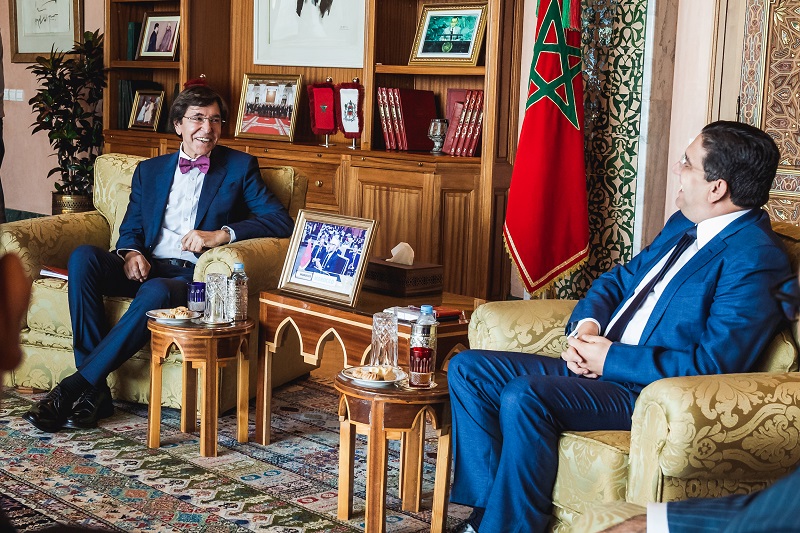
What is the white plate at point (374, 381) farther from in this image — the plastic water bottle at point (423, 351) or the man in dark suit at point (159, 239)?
the man in dark suit at point (159, 239)

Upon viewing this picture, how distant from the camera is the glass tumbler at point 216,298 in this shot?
10.8 ft

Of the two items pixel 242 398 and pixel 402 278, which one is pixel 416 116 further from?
pixel 242 398

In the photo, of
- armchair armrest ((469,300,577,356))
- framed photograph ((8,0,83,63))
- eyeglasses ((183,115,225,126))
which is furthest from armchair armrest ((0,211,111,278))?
framed photograph ((8,0,83,63))

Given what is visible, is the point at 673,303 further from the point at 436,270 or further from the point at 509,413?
the point at 436,270

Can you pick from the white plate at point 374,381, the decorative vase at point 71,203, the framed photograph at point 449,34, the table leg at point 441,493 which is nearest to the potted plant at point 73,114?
the decorative vase at point 71,203

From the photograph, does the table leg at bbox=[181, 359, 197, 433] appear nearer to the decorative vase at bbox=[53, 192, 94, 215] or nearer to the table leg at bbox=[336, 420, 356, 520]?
the table leg at bbox=[336, 420, 356, 520]

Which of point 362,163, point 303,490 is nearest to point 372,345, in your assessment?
point 303,490

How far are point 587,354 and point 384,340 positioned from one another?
0.58m

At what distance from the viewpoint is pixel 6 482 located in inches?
117

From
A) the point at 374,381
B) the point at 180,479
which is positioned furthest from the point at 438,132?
the point at 374,381

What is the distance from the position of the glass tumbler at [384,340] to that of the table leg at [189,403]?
0.90 m

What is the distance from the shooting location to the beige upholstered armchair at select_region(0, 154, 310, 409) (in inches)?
142

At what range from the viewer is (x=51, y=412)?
349cm

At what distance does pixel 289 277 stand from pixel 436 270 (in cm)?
52
